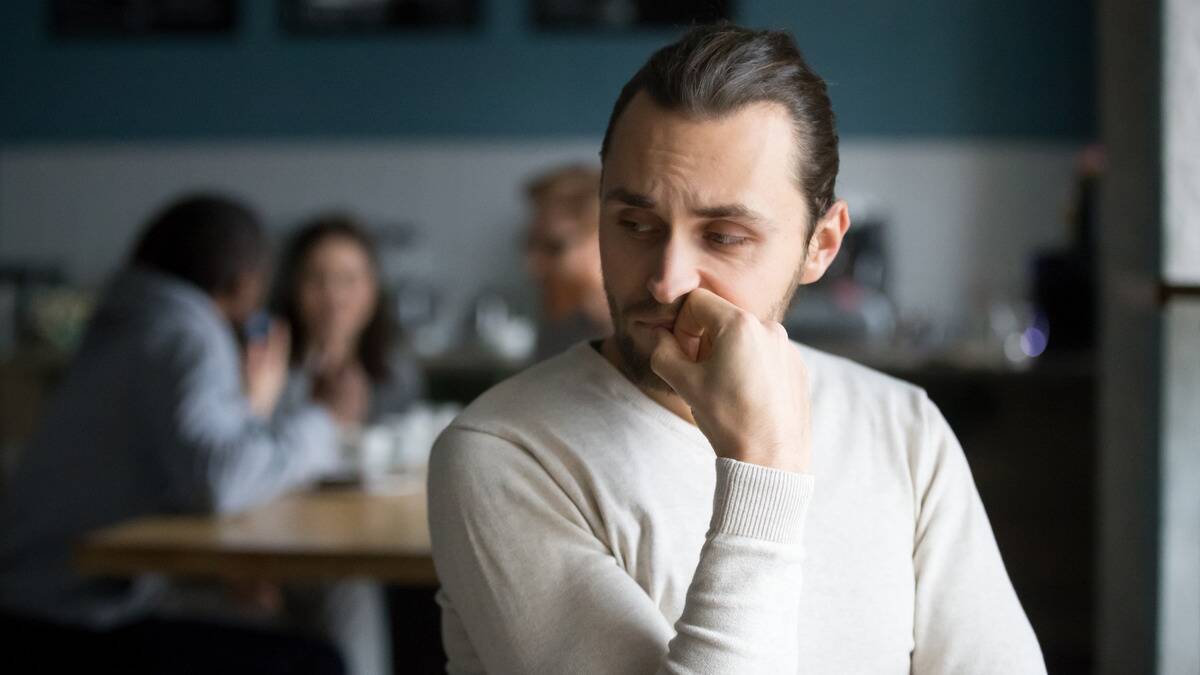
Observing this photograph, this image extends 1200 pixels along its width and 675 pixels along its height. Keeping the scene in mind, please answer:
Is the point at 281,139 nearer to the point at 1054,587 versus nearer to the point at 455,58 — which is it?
the point at 455,58

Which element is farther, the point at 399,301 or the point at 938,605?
the point at 399,301

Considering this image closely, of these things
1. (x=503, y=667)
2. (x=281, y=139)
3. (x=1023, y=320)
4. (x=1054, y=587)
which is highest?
(x=281, y=139)

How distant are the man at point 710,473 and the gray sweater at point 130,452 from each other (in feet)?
4.08

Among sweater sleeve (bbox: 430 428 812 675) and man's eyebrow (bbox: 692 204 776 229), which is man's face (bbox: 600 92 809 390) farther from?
sweater sleeve (bbox: 430 428 812 675)

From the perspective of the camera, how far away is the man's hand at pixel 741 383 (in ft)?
3.09

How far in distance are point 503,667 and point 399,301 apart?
13.2 ft

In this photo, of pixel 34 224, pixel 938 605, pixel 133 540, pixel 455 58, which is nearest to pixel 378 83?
pixel 455 58

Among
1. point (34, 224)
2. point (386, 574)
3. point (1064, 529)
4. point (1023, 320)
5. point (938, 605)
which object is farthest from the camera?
point (34, 224)

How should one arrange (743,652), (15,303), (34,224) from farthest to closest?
(34,224) < (15,303) < (743,652)

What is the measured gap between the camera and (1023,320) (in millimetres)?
4652

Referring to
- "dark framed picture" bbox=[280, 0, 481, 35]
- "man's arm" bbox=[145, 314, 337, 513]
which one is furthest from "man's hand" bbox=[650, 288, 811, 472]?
"dark framed picture" bbox=[280, 0, 481, 35]

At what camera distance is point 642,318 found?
1.01 metres

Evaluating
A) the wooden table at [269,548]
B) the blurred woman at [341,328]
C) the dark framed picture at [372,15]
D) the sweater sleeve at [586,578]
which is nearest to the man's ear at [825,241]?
the sweater sleeve at [586,578]

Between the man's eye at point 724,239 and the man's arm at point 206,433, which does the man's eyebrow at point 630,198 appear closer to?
the man's eye at point 724,239
